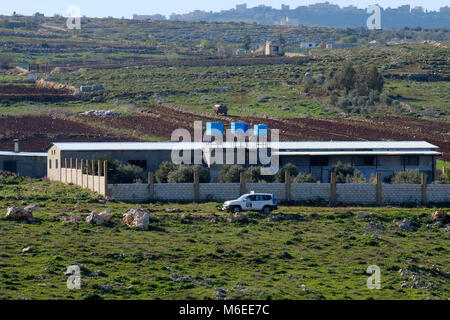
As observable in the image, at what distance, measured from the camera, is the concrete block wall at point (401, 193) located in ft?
152

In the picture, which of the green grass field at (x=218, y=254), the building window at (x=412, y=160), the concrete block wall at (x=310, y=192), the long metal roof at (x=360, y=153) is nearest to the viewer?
Answer: the green grass field at (x=218, y=254)

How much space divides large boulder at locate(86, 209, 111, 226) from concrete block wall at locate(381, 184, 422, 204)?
15271 mm

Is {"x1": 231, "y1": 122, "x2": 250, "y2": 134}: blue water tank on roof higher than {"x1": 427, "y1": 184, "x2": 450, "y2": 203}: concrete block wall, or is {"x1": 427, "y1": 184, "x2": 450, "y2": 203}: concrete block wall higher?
{"x1": 231, "y1": 122, "x2": 250, "y2": 134}: blue water tank on roof

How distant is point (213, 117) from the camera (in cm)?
9612

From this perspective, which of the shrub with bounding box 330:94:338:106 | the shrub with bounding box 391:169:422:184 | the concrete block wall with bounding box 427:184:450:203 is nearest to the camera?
the concrete block wall with bounding box 427:184:450:203

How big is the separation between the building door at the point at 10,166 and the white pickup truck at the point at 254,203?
2593 centimetres

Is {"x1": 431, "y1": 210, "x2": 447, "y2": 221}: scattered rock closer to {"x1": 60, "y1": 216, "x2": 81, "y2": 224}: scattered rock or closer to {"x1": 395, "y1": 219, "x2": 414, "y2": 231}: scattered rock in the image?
{"x1": 395, "y1": 219, "x2": 414, "y2": 231}: scattered rock

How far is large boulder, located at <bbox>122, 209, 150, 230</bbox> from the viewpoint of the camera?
124ft

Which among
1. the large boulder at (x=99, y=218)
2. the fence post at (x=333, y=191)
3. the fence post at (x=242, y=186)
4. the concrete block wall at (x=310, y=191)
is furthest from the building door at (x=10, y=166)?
the large boulder at (x=99, y=218)

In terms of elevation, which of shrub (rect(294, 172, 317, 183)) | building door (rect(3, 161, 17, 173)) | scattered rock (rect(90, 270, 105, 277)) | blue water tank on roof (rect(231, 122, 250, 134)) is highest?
blue water tank on roof (rect(231, 122, 250, 134))

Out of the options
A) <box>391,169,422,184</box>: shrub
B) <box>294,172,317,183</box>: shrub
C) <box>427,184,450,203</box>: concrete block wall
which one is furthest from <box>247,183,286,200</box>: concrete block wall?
<box>391,169,422,184</box>: shrub

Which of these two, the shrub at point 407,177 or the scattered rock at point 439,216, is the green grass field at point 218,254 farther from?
the shrub at point 407,177

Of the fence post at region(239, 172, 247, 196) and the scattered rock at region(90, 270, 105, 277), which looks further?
the fence post at region(239, 172, 247, 196)

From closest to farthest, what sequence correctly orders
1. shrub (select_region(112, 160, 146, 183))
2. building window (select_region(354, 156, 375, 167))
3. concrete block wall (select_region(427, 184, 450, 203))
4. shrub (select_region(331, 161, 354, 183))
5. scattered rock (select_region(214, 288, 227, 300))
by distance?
scattered rock (select_region(214, 288, 227, 300))
concrete block wall (select_region(427, 184, 450, 203))
shrub (select_region(112, 160, 146, 183))
shrub (select_region(331, 161, 354, 183))
building window (select_region(354, 156, 375, 167))
